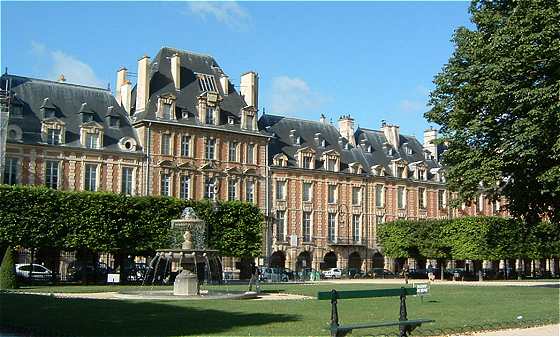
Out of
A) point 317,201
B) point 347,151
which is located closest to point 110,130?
point 317,201

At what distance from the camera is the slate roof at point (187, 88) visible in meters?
58.0

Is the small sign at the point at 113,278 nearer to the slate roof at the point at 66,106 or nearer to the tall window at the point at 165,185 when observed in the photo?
the tall window at the point at 165,185

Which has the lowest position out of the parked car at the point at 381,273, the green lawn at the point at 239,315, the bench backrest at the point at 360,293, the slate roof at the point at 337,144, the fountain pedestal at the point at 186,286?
the parked car at the point at 381,273

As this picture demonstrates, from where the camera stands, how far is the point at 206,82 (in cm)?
6200

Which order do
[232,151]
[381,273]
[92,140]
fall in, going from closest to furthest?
[92,140], [232,151], [381,273]

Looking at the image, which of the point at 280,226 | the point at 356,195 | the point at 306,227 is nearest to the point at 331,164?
the point at 356,195

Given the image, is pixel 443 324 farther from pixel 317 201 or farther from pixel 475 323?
pixel 317 201

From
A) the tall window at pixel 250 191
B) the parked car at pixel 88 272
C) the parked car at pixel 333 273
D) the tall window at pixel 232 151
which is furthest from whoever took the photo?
the parked car at pixel 333 273

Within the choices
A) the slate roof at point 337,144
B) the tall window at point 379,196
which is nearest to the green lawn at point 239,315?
the slate roof at point 337,144

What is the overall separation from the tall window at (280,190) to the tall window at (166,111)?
11.9 metres

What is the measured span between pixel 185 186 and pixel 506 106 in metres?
32.7

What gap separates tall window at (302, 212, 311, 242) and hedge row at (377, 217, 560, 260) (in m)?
7.23

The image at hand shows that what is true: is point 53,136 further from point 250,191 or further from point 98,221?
point 250,191

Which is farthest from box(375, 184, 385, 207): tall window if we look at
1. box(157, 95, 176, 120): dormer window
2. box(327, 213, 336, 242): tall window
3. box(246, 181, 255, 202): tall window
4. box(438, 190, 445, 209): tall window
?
box(157, 95, 176, 120): dormer window
